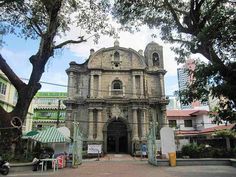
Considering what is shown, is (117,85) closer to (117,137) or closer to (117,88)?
(117,88)

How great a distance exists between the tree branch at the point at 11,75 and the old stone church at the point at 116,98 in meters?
13.6

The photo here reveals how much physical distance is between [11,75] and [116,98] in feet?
51.8

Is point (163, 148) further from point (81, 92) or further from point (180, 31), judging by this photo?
point (81, 92)

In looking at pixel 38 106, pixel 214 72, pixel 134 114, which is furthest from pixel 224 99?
pixel 38 106

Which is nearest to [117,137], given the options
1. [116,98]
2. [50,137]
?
[116,98]

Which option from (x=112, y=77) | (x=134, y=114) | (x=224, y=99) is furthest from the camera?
(x=112, y=77)

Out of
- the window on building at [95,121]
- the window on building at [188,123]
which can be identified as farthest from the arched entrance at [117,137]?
the window on building at [188,123]

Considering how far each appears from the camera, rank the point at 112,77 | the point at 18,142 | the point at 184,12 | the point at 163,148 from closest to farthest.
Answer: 1. the point at 184,12
2. the point at 18,142
3. the point at 163,148
4. the point at 112,77

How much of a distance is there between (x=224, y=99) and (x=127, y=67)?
2283cm

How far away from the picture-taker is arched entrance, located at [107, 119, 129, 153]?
2877 cm

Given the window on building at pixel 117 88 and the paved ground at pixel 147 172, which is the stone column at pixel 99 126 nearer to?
the window on building at pixel 117 88

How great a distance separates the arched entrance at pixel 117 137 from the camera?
94.4 ft

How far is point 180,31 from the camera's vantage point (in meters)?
11.2

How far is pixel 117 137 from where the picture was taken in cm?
2889
